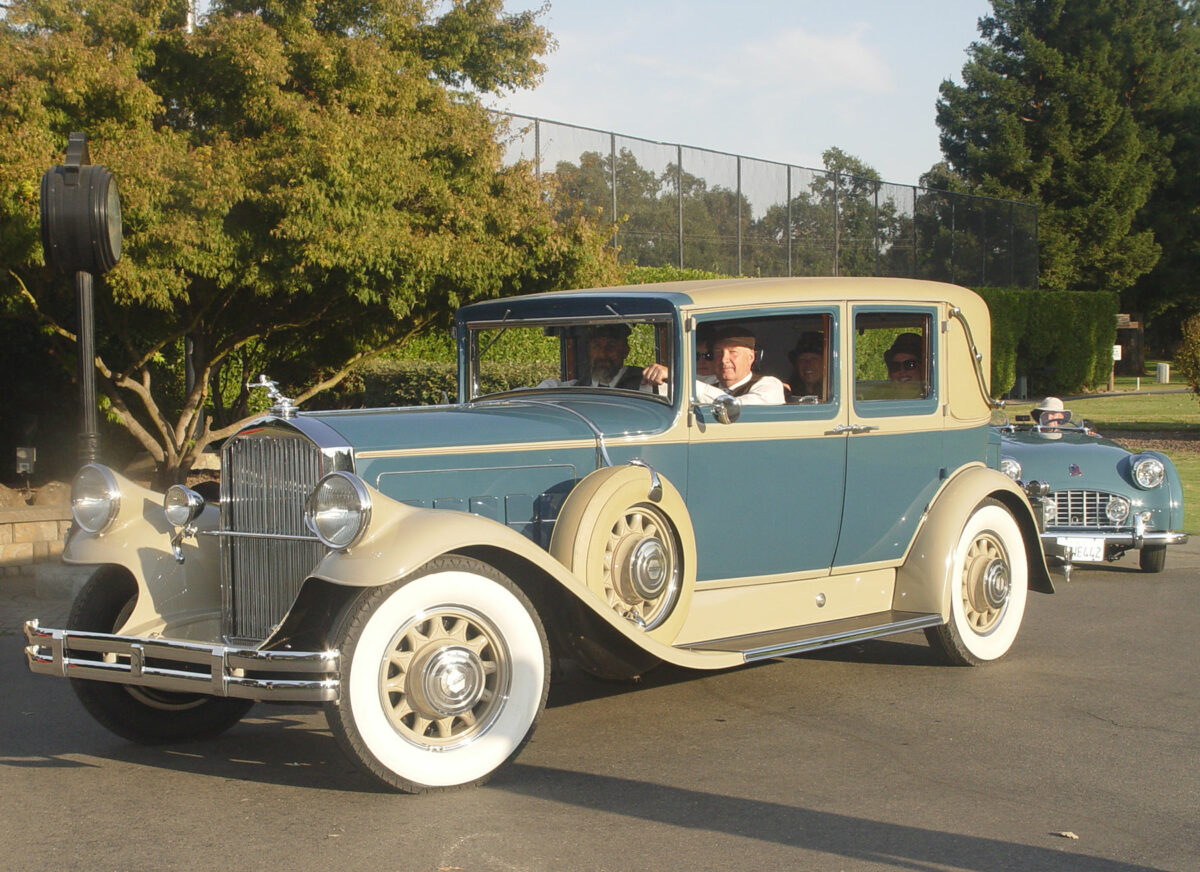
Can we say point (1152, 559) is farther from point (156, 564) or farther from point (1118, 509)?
point (156, 564)

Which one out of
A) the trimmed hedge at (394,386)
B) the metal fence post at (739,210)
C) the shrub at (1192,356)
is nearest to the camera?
the trimmed hedge at (394,386)

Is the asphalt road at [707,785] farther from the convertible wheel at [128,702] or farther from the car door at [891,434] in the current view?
the car door at [891,434]

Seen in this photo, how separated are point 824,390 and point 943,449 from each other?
0.91 metres

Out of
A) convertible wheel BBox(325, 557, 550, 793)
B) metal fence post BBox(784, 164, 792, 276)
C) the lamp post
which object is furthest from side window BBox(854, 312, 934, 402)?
metal fence post BBox(784, 164, 792, 276)

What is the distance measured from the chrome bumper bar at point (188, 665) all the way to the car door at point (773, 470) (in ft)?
6.64

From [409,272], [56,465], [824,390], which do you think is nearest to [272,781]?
[824,390]

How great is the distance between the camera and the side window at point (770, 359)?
581 cm

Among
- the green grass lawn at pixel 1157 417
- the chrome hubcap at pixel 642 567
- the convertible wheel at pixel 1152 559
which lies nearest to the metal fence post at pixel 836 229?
the green grass lawn at pixel 1157 417

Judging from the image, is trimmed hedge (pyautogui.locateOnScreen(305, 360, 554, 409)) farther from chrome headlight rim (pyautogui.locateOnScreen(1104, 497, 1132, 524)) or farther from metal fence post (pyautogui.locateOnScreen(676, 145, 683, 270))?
metal fence post (pyautogui.locateOnScreen(676, 145, 683, 270))

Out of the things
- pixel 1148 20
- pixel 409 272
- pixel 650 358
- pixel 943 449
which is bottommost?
pixel 943 449

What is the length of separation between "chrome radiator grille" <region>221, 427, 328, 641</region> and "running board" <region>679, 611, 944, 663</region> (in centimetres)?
168

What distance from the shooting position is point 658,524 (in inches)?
207

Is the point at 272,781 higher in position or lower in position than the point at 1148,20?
lower

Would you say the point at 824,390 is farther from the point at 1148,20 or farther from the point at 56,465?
the point at 1148,20
